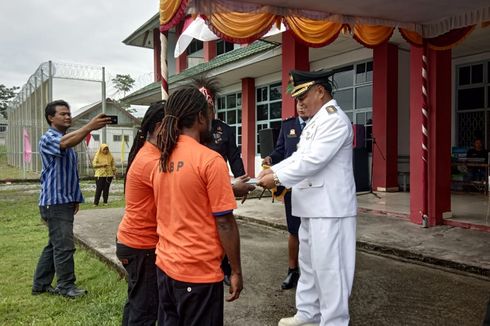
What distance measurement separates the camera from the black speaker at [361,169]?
10.1m

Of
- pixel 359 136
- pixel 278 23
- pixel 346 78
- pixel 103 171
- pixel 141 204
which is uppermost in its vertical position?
pixel 346 78

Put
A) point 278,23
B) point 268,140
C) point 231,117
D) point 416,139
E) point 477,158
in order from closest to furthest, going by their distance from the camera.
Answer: point 278,23 → point 416,139 → point 268,140 → point 477,158 → point 231,117

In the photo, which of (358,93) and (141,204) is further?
(358,93)

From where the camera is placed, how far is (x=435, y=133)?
629 cm

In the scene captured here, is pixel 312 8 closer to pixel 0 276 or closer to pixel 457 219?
pixel 457 219

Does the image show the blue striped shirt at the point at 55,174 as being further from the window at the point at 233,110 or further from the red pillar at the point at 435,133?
the window at the point at 233,110

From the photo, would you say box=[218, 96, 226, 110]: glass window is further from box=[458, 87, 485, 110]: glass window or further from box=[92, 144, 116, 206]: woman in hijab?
box=[458, 87, 485, 110]: glass window

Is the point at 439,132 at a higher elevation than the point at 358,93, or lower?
lower

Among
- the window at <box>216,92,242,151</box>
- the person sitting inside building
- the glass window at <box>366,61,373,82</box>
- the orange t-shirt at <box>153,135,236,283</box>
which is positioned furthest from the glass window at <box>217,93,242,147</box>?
the orange t-shirt at <box>153,135,236,283</box>

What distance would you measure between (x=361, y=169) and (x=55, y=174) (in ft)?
→ 25.2

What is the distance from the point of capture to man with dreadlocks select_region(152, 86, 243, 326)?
1.99 meters

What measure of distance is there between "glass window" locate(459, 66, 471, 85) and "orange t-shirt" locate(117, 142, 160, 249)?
1002 cm

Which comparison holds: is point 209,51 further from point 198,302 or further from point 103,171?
point 198,302

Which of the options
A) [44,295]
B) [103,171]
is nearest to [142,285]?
[44,295]
